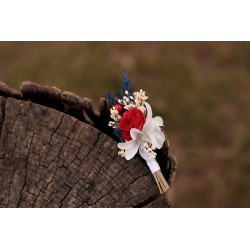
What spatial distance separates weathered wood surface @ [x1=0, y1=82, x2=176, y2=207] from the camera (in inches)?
88.9

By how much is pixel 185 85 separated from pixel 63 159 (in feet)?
6.28

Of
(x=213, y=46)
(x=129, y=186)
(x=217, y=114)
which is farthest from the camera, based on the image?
(x=213, y=46)

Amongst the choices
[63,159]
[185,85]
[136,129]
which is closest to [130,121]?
[136,129]

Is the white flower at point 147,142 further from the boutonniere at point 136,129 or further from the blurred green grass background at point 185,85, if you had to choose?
the blurred green grass background at point 185,85

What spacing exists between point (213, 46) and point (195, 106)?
604mm

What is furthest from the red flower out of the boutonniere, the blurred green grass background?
the blurred green grass background

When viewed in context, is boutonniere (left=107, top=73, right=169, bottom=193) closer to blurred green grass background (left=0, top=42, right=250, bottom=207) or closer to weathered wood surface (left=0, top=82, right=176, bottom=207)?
weathered wood surface (left=0, top=82, right=176, bottom=207)

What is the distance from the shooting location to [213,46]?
4133 millimetres

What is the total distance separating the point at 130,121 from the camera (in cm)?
226

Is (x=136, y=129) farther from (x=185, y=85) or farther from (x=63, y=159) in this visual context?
(x=185, y=85)

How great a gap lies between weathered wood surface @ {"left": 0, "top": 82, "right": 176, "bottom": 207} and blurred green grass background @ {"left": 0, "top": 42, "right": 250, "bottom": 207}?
4.99 ft

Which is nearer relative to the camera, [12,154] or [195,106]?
[12,154]

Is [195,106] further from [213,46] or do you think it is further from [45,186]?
[45,186]

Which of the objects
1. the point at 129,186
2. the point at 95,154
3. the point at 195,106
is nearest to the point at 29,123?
the point at 95,154
